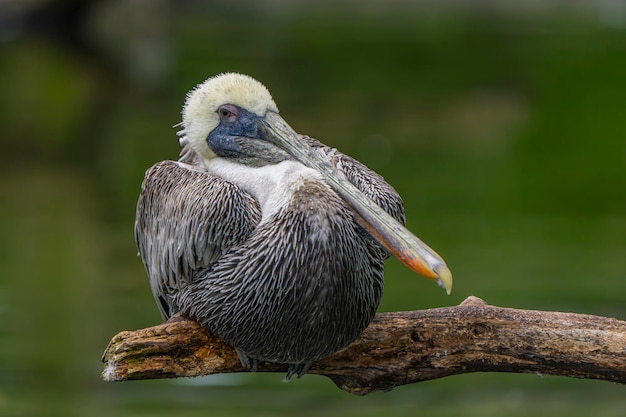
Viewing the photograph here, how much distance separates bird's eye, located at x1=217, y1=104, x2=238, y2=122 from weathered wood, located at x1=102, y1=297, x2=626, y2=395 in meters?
0.89

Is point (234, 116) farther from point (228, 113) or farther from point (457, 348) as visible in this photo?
point (457, 348)

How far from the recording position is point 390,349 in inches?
183

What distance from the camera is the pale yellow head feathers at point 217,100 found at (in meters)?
4.70

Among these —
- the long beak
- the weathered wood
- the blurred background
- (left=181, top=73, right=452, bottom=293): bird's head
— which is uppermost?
the blurred background

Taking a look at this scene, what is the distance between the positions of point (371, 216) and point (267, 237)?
42 cm

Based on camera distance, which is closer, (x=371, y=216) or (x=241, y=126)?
(x=371, y=216)

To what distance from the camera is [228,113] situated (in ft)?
15.5

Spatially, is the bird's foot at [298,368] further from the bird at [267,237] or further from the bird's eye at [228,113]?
the bird's eye at [228,113]

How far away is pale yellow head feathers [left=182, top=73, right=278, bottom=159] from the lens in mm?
4695

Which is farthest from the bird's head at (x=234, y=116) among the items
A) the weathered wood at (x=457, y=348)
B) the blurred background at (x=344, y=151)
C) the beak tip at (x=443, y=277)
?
the blurred background at (x=344, y=151)

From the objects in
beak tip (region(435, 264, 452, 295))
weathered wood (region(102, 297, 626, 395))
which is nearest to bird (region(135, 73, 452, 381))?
beak tip (region(435, 264, 452, 295))

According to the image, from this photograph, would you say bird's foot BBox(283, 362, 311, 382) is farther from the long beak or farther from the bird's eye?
the bird's eye

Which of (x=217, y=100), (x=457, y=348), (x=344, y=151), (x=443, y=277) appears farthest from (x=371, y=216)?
(x=344, y=151)

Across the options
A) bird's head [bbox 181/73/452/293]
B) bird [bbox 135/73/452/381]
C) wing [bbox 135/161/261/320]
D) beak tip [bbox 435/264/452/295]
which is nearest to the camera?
beak tip [bbox 435/264/452/295]
